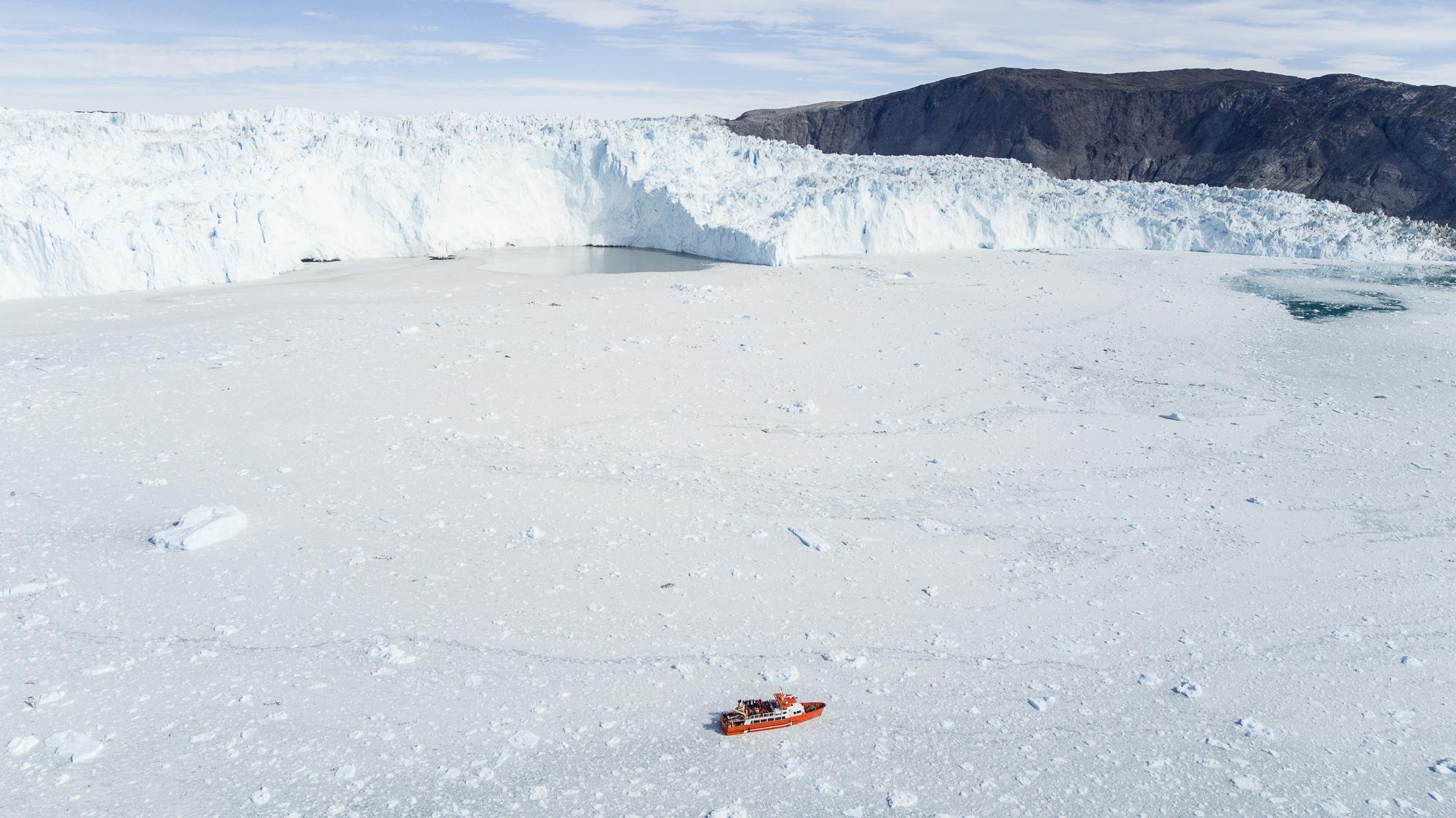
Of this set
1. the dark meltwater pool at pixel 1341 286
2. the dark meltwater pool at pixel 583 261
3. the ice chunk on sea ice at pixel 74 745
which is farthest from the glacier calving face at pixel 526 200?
the ice chunk on sea ice at pixel 74 745

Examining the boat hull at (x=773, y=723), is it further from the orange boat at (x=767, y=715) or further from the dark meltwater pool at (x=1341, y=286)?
the dark meltwater pool at (x=1341, y=286)

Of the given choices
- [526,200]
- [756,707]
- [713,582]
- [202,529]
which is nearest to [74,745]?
[202,529]

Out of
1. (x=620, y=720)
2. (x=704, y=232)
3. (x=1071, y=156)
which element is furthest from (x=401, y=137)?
(x=1071, y=156)

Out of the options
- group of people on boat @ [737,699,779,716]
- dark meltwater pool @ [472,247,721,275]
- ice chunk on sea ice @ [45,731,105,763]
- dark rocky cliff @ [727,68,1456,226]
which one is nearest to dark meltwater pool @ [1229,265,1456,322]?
dark meltwater pool @ [472,247,721,275]

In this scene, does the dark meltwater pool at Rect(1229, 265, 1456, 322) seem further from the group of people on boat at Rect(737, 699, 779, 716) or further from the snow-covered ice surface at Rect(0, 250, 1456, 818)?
the group of people on boat at Rect(737, 699, 779, 716)

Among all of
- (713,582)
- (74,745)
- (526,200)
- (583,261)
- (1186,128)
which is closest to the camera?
(74,745)

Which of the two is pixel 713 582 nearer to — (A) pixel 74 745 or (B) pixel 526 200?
(A) pixel 74 745
